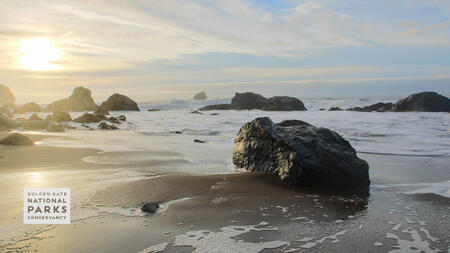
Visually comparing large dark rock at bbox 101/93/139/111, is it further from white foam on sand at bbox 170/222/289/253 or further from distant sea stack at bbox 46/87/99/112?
white foam on sand at bbox 170/222/289/253

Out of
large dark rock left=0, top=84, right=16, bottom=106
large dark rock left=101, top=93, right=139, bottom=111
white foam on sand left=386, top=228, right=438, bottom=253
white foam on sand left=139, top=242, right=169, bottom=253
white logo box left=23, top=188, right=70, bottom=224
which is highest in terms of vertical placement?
large dark rock left=0, top=84, right=16, bottom=106

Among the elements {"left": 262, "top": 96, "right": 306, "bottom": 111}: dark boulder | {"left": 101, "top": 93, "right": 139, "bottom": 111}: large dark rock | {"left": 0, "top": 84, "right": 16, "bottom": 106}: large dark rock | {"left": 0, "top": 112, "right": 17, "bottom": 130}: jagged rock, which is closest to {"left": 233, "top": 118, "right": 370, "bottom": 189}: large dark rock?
{"left": 0, "top": 112, "right": 17, "bottom": 130}: jagged rock

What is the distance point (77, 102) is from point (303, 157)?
107 feet

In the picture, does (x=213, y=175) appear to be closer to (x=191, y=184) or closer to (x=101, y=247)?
(x=191, y=184)

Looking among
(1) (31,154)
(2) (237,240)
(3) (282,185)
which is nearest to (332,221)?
(2) (237,240)

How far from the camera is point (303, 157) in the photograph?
4.36 meters

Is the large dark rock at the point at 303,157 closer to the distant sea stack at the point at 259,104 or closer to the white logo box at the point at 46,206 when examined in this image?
the white logo box at the point at 46,206

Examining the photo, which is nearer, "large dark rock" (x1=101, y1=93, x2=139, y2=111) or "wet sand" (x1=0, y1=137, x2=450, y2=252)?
"wet sand" (x1=0, y1=137, x2=450, y2=252)

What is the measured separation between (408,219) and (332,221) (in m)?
0.71

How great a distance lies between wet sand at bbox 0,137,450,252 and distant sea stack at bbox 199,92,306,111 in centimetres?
2512

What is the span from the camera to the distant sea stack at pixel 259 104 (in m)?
29.1

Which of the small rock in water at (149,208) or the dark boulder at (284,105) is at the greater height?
the dark boulder at (284,105)

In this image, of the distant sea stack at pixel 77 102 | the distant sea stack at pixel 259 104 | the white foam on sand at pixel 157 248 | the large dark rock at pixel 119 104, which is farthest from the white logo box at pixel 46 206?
the distant sea stack at pixel 77 102

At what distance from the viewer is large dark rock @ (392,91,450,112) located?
887 inches
